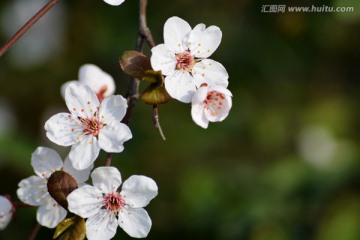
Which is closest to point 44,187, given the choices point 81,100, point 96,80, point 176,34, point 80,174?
point 80,174

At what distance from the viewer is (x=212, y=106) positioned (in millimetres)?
1320

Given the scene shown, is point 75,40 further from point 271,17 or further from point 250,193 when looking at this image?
point 250,193

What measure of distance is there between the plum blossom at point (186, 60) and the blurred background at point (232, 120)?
1096mm

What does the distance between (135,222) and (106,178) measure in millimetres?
114

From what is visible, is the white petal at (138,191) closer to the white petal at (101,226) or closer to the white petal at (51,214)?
the white petal at (101,226)

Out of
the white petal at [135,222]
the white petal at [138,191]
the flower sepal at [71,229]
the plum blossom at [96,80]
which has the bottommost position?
the flower sepal at [71,229]

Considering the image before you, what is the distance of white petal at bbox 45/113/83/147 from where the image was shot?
133 centimetres

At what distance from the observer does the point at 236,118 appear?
2.95 metres

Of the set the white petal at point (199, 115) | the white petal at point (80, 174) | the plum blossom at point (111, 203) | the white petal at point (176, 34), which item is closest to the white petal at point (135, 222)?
the plum blossom at point (111, 203)

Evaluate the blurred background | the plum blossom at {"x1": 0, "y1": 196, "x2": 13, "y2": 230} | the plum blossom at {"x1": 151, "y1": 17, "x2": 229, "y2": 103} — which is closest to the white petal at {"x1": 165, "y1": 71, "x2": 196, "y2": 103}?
the plum blossom at {"x1": 151, "y1": 17, "x2": 229, "y2": 103}

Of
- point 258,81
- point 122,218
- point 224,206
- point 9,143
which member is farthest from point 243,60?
point 122,218

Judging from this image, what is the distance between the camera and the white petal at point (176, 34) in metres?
1.34

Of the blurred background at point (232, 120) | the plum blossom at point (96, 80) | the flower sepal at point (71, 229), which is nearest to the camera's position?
the flower sepal at point (71, 229)

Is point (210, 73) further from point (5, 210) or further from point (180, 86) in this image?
point (5, 210)
